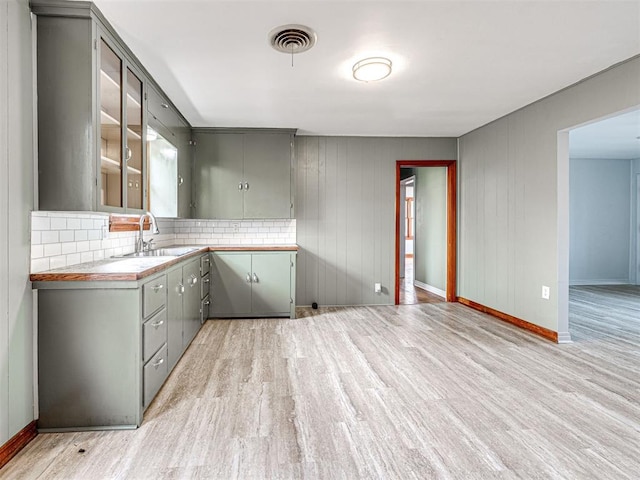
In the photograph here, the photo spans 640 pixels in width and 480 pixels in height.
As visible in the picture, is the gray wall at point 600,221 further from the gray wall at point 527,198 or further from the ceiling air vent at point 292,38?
the ceiling air vent at point 292,38

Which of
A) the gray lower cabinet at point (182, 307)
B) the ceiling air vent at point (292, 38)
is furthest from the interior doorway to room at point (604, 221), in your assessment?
the gray lower cabinet at point (182, 307)

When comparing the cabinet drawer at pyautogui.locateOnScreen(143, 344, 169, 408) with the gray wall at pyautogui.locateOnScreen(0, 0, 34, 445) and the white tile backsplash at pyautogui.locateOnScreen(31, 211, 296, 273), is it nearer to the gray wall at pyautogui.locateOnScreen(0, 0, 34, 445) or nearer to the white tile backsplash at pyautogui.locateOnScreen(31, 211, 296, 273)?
the gray wall at pyautogui.locateOnScreen(0, 0, 34, 445)

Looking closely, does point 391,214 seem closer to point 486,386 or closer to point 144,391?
point 486,386

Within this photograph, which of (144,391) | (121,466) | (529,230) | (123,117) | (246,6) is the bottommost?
(121,466)

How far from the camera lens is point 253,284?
4305mm

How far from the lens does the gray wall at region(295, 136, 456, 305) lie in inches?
196

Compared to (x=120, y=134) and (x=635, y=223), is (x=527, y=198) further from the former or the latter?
(x=635, y=223)

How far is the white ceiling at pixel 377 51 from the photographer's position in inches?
82.4

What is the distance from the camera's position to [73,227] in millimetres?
2412

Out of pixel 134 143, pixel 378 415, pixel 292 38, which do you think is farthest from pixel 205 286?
pixel 292 38

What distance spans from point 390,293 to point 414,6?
3.72m

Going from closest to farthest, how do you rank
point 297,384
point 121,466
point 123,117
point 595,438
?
point 121,466, point 595,438, point 123,117, point 297,384

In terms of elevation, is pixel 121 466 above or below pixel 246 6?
below

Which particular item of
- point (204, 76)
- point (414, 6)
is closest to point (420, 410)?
point (414, 6)
